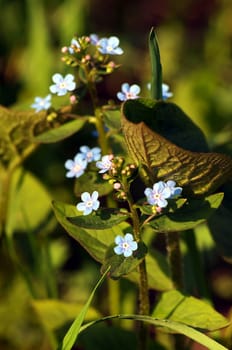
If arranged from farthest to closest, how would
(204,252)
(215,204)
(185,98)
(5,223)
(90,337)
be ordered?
1. (185,98)
2. (204,252)
3. (5,223)
4. (90,337)
5. (215,204)

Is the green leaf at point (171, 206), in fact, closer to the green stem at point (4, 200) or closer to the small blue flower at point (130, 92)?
the small blue flower at point (130, 92)

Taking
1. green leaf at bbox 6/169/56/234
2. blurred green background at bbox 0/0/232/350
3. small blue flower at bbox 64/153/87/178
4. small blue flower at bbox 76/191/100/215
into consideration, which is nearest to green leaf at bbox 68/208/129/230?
small blue flower at bbox 76/191/100/215

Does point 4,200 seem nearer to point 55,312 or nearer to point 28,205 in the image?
point 28,205

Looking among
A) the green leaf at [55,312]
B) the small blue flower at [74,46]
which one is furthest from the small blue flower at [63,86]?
the green leaf at [55,312]

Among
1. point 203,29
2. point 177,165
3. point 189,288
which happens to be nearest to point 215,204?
point 177,165

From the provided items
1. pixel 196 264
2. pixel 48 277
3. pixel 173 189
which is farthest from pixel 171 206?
→ pixel 48 277

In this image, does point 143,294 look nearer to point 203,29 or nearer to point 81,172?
point 81,172
